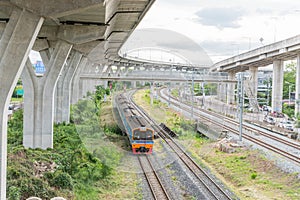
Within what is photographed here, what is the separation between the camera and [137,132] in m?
14.3

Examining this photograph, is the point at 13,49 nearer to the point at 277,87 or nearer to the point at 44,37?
the point at 44,37

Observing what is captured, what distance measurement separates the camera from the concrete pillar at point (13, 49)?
7844 mm

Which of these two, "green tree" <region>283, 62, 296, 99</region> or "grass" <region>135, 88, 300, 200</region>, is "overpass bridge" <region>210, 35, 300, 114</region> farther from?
"grass" <region>135, 88, 300, 200</region>

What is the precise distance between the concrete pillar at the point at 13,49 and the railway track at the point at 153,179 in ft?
15.8

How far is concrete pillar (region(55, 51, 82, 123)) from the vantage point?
2355 cm

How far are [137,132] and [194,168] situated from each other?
2736 millimetres

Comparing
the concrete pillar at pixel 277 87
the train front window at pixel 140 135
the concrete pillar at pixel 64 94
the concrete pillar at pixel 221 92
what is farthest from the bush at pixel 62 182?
the concrete pillar at pixel 221 92

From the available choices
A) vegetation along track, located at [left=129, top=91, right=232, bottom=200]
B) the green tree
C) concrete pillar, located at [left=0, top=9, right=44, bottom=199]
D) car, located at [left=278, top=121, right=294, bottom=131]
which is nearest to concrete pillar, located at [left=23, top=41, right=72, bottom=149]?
vegetation along track, located at [left=129, top=91, right=232, bottom=200]

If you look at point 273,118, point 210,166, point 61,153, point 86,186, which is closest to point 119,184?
point 86,186

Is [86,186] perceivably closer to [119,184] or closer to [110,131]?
[119,184]

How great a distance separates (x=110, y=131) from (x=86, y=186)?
151 inches

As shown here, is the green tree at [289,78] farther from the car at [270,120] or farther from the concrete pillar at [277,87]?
the car at [270,120]

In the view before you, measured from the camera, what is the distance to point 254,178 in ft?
43.8

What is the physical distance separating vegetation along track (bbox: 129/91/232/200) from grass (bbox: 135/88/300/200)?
0.37 m
